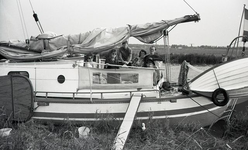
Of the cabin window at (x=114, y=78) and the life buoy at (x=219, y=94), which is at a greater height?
the cabin window at (x=114, y=78)

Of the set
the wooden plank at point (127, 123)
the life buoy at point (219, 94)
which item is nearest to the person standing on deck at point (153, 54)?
the wooden plank at point (127, 123)

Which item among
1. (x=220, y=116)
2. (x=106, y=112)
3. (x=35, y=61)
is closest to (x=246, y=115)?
(x=220, y=116)

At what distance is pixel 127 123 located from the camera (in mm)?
5969

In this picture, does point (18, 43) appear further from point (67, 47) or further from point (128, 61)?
point (128, 61)

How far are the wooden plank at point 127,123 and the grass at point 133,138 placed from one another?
0.17m

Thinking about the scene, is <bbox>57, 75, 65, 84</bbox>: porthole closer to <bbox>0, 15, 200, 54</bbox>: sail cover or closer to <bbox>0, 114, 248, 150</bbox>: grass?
<bbox>0, 15, 200, 54</bbox>: sail cover

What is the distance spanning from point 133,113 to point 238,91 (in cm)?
268

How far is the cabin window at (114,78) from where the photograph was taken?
7.05m

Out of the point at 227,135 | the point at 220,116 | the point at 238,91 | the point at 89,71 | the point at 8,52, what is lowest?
the point at 227,135

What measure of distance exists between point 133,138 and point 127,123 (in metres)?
0.64

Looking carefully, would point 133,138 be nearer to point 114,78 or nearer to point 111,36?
point 114,78

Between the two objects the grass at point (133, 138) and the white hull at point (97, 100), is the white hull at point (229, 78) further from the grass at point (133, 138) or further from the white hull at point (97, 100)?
the grass at point (133, 138)

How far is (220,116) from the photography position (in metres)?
7.16

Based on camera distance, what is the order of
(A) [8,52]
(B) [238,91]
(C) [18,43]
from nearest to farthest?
(B) [238,91] → (A) [8,52] → (C) [18,43]
